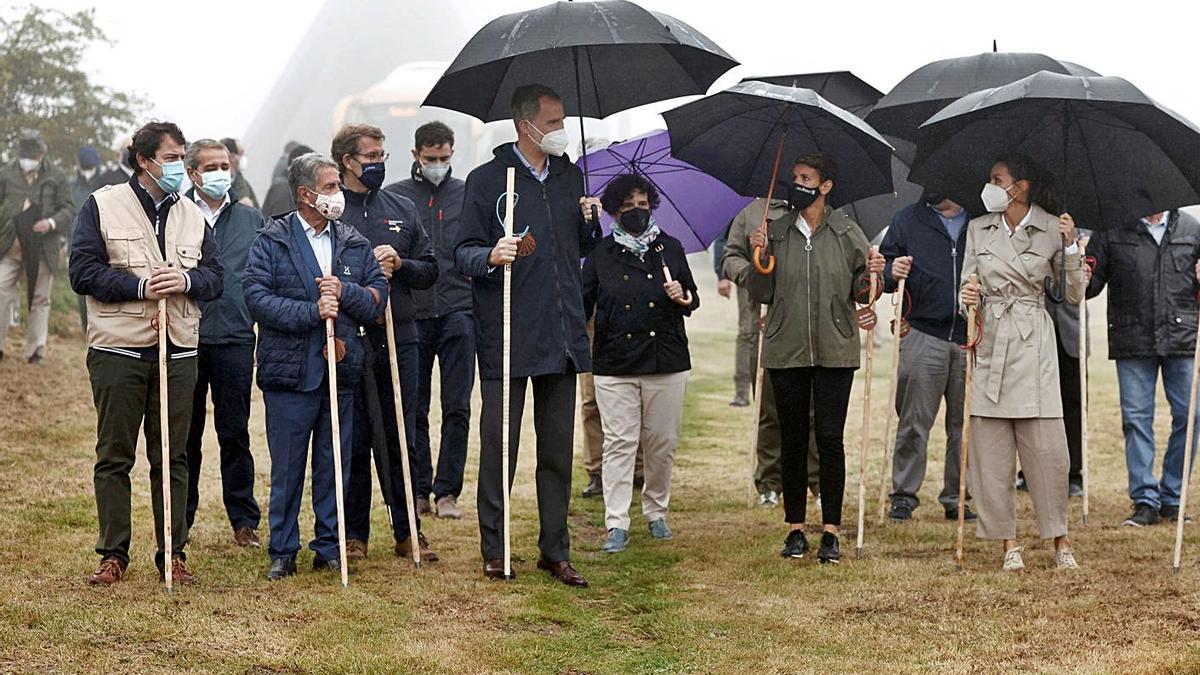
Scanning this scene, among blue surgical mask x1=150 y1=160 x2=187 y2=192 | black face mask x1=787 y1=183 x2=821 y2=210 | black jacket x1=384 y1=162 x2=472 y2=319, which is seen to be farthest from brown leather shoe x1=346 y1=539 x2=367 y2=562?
black face mask x1=787 y1=183 x2=821 y2=210

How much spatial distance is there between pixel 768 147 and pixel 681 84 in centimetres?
76

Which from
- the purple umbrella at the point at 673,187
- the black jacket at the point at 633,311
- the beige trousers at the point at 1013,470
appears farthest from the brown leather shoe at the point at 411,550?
the beige trousers at the point at 1013,470

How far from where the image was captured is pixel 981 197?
7.52 metres

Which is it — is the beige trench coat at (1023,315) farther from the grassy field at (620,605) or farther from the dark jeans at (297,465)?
the dark jeans at (297,465)

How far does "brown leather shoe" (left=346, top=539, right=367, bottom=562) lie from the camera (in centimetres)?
748

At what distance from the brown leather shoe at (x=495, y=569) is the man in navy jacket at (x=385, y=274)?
460 millimetres

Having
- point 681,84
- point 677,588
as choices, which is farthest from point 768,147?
point 677,588

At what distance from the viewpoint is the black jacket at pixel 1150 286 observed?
880cm

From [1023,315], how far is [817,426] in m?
1.13

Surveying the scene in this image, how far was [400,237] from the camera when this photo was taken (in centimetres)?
763

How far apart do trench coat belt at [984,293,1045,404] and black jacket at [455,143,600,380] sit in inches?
77.2

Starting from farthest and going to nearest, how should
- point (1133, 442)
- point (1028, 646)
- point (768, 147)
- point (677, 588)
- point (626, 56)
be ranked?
1. point (1133, 442)
2. point (768, 147)
3. point (626, 56)
4. point (677, 588)
5. point (1028, 646)

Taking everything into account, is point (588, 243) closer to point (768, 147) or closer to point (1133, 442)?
point (768, 147)

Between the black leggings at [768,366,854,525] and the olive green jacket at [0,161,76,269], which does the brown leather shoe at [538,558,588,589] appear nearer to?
the black leggings at [768,366,854,525]
